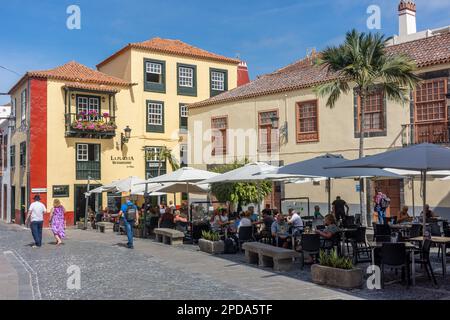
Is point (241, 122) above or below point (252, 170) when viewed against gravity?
above

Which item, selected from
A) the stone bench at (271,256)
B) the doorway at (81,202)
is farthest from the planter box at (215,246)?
the doorway at (81,202)

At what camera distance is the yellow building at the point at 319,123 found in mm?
19906

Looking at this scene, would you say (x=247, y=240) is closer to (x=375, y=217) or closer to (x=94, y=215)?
(x=375, y=217)

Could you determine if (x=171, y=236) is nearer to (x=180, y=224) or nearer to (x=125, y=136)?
(x=180, y=224)

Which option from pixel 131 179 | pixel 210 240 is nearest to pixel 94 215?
pixel 131 179

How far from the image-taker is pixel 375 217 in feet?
71.1

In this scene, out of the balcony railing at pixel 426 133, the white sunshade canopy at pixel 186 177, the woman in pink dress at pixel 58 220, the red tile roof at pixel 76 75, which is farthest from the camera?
the red tile roof at pixel 76 75

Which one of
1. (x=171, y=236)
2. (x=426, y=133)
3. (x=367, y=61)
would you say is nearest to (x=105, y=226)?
(x=171, y=236)

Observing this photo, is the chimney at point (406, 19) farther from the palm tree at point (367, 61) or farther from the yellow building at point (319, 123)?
the palm tree at point (367, 61)

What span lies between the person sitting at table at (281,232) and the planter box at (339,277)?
3.51 meters

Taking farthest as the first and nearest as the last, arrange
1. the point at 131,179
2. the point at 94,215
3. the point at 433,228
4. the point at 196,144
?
the point at 196,144 → the point at 94,215 → the point at 131,179 → the point at 433,228

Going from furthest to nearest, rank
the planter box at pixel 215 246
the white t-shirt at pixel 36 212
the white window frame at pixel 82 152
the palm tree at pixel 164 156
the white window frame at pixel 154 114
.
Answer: the white window frame at pixel 154 114, the palm tree at pixel 164 156, the white window frame at pixel 82 152, the white t-shirt at pixel 36 212, the planter box at pixel 215 246

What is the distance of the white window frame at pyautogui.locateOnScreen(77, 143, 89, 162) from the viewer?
97.9 ft
